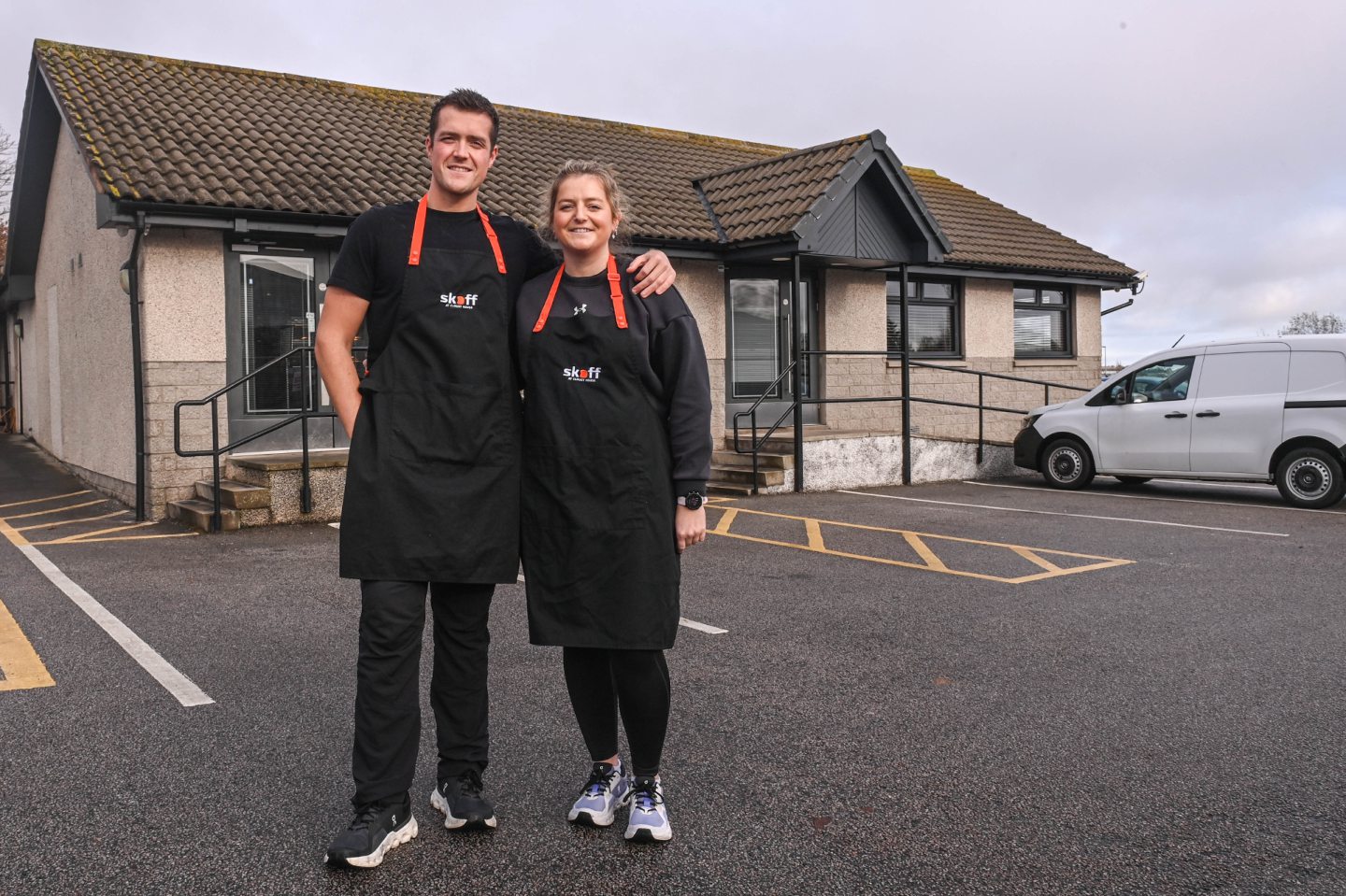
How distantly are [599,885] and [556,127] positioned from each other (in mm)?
15703

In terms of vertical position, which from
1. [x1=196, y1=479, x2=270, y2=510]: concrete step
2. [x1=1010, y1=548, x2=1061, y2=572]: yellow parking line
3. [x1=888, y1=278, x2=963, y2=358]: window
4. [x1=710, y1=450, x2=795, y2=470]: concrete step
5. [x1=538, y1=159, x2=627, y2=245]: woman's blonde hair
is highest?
[x1=888, y1=278, x2=963, y2=358]: window

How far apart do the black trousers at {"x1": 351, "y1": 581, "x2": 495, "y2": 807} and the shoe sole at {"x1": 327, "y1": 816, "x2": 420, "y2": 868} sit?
0.11 meters

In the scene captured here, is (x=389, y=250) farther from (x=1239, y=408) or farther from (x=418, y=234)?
(x=1239, y=408)

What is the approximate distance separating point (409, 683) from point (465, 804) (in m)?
0.41

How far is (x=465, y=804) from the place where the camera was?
3.25 m

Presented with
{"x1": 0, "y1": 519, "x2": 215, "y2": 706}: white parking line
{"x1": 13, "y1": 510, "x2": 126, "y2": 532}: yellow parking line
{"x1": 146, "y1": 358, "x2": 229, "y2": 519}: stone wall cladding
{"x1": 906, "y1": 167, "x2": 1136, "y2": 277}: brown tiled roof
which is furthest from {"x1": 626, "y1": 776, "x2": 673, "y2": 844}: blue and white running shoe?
{"x1": 906, "y1": 167, "x2": 1136, "y2": 277}: brown tiled roof

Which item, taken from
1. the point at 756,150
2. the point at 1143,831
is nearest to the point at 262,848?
the point at 1143,831

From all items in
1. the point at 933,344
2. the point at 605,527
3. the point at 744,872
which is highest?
the point at 933,344

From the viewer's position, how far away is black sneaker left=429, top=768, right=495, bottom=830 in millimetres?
3240

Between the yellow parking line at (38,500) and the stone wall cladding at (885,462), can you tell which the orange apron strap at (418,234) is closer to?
the stone wall cladding at (885,462)

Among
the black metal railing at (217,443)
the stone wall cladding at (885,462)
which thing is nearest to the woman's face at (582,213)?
the black metal railing at (217,443)

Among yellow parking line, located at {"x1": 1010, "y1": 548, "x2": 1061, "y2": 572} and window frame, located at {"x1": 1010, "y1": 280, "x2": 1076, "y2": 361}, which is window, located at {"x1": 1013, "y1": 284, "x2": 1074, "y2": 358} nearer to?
window frame, located at {"x1": 1010, "y1": 280, "x2": 1076, "y2": 361}

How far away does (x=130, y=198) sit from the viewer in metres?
10.1

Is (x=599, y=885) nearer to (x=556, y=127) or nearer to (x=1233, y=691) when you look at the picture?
(x=1233, y=691)
